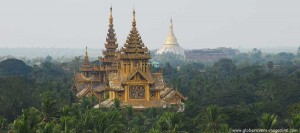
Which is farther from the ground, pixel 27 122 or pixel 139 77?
pixel 139 77

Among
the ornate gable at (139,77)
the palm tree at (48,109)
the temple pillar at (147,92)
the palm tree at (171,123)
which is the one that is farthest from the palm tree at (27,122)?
the temple pillar at (147,92)

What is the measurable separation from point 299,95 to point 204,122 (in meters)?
31.4

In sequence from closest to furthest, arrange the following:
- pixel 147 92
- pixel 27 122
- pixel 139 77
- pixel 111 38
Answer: pixel 27 122 → pixel 139 77 → pixel 147 92 → pixel 111 38

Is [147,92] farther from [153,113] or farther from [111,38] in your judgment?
[111,38]

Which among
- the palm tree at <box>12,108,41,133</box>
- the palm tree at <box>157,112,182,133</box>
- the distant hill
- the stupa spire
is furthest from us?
the distant hill

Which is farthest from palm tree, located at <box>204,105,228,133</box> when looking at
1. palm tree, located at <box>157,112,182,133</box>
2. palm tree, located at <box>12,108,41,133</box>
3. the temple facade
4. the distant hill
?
the distant hill

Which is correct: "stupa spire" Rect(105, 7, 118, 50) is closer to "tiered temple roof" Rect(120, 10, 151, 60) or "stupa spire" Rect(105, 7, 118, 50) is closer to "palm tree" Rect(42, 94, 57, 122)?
"tiered temple roof" Rect(120, 10, 151, 60)

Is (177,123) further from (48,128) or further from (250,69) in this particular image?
(250,69)

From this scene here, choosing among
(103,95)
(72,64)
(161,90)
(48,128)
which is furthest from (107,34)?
(72,64)

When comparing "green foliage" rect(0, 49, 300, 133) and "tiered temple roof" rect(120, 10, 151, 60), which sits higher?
"tiered temple roof" rect(120, 10, 151, 60)

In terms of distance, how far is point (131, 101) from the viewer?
2758 inches

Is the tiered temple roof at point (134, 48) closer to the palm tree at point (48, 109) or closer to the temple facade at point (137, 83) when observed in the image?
the temple facade at point (137, 83)

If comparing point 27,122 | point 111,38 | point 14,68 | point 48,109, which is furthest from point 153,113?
point 14,68

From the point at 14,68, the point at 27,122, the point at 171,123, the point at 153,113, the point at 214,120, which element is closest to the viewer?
the point at 27,122
